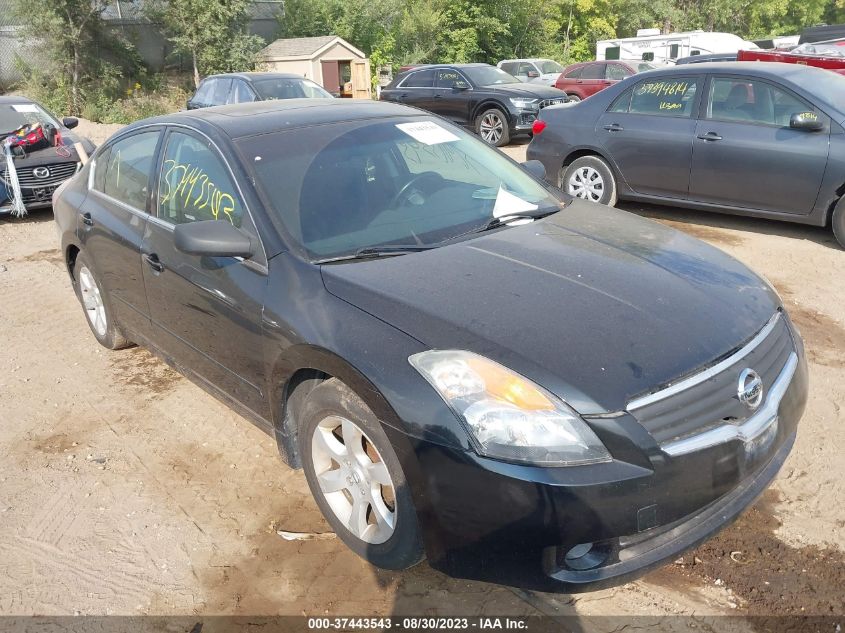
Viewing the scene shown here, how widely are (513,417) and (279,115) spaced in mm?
2203

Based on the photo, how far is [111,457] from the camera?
12.1 feet

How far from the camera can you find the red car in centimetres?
1839

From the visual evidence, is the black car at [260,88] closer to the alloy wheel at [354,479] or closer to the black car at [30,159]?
the black car at [30,159]

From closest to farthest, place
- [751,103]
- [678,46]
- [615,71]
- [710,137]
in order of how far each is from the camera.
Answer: [751,103], [710,137], [615,71], [678,46]

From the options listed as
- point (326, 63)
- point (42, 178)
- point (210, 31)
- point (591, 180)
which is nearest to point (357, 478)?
point (591, 180)

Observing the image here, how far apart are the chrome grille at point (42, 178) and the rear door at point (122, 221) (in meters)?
5.11

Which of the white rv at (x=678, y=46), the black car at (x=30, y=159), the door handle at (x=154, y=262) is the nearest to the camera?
the door handle at (x=154, y=262)

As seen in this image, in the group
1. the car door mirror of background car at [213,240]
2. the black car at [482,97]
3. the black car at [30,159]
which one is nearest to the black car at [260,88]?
the black car at [482,97]

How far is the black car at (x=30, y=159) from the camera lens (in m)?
8.62

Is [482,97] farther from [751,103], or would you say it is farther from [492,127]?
[751,103]

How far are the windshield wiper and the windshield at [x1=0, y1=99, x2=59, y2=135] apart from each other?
27.1 ft

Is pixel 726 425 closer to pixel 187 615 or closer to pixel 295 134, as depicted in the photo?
pixel 187 615

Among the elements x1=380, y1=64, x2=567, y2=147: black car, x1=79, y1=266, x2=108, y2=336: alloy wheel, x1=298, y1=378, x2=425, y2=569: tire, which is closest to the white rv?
x1=380, y1=64, x2=567, y2=147: black car

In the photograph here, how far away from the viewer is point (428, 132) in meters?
3.79
